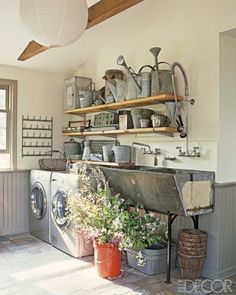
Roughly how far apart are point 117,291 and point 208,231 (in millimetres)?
1080

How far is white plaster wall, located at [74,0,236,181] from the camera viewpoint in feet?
11.2

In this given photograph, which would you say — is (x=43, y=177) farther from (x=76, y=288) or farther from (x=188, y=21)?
(x=188, y=21)

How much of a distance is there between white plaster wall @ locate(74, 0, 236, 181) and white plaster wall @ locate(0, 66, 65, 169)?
60.8 inches

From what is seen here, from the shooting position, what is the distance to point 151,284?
3.29 metres

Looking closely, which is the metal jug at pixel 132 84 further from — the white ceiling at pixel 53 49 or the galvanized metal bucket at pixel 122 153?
the white ceiling at pixel 53 49

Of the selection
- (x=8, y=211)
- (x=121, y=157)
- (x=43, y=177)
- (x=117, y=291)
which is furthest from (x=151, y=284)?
(x=8, y=211)

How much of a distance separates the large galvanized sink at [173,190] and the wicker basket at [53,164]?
5.57ft

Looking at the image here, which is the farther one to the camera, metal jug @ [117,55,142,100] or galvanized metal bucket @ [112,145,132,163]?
galvanized metal bucket @ [112,145,132,163]

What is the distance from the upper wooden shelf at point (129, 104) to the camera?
3607 mm

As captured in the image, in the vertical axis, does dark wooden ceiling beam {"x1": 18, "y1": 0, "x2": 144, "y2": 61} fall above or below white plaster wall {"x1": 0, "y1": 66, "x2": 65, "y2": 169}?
above

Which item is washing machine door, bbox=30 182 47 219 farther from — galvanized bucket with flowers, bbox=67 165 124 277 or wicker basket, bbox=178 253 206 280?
wicker basket, bbox=178 253 206 280

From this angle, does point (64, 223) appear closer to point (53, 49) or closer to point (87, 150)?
point (87, 150)

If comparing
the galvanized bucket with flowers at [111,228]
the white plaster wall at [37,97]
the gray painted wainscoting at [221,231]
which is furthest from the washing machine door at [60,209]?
the gray painted wainscoting at [221,231]

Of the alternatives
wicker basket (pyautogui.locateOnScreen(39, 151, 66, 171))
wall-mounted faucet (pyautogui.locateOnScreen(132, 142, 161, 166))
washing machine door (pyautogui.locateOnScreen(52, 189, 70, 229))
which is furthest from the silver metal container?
wall-mounted faucet (pyautogui.locateOnScreen(132, 142, 161, 166))
